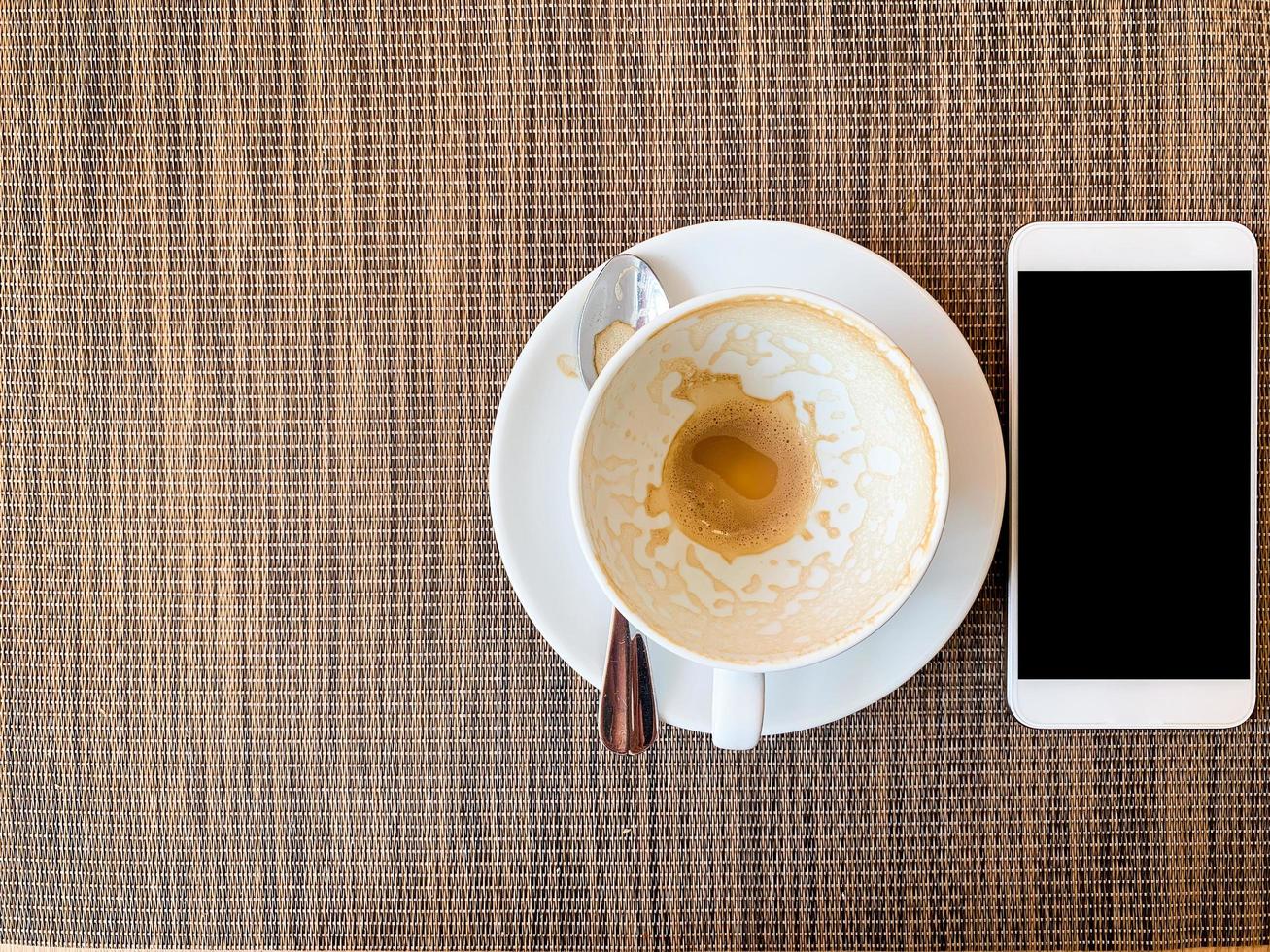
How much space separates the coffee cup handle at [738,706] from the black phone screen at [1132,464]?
0.20 m

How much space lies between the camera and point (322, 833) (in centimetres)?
59

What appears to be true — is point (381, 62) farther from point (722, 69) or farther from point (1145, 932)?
point (1145, 932)

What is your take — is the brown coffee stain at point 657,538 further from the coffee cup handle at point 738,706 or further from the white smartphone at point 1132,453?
the white smartphone at point 1132,453

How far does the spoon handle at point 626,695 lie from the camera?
514 millimetres

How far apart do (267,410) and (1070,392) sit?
0.50 m

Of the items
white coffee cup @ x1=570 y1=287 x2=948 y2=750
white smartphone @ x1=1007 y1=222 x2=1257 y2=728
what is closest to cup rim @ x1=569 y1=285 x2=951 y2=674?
white coffee cup @ x1=570 y1=287 x2=948 y2=750

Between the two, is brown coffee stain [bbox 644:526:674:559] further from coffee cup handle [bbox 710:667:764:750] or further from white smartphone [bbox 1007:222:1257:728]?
white smartphone [bbox 1007:222:1257:728]

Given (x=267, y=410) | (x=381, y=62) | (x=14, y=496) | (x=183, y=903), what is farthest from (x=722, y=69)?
(x=183, y=903)

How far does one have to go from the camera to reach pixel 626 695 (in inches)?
20.4

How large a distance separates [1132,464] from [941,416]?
149 mm

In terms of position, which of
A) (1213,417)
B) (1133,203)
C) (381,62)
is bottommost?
(1213,417)

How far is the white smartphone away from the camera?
0.56 metres

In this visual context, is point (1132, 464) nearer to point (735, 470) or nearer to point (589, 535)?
point (735, 470)

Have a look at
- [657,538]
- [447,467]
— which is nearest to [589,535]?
[657,538]
